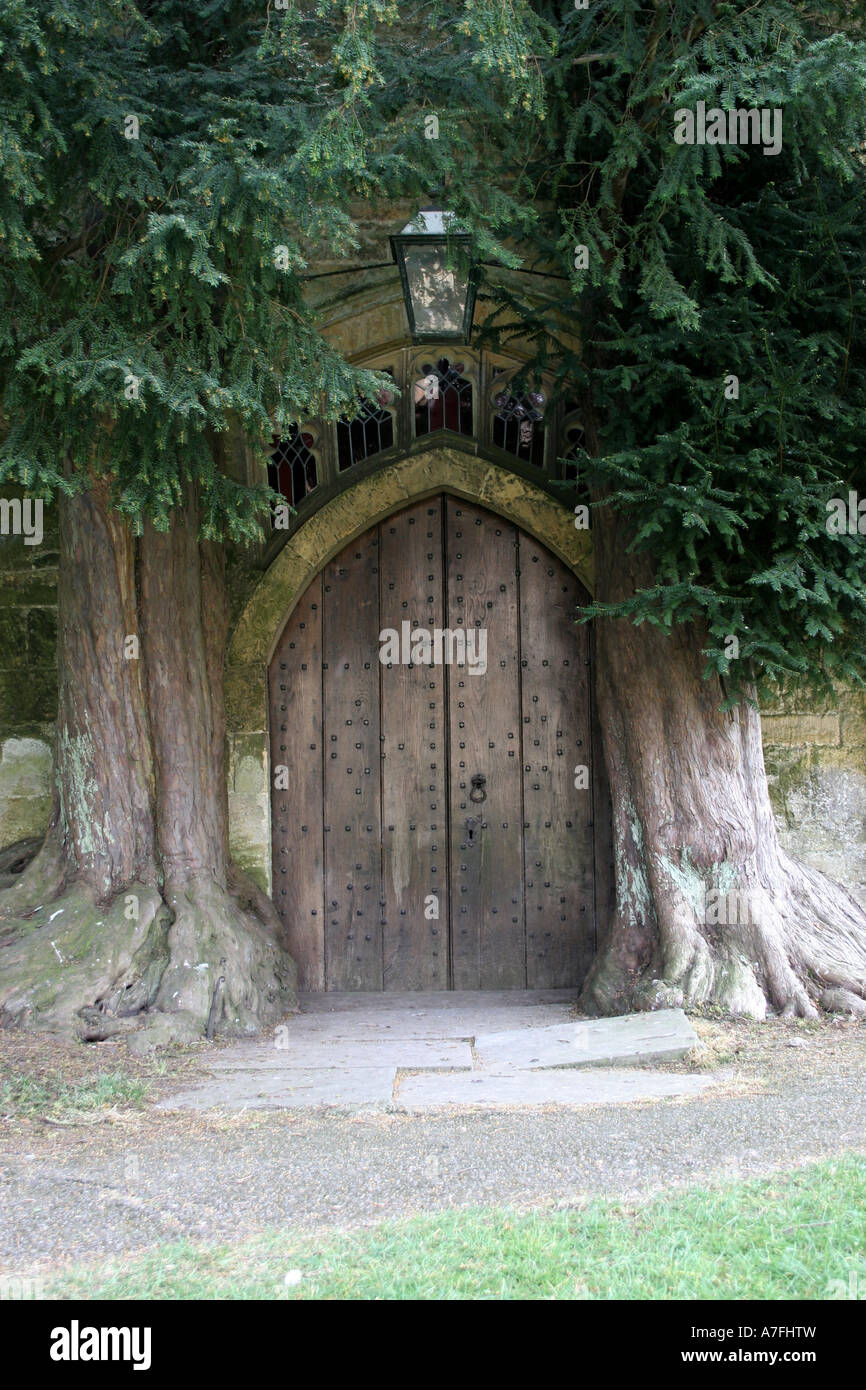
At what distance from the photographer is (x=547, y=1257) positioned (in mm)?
2303

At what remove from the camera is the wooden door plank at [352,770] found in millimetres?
5777

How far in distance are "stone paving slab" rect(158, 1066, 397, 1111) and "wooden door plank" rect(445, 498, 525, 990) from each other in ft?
5.54

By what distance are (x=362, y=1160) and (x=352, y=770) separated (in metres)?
2.95

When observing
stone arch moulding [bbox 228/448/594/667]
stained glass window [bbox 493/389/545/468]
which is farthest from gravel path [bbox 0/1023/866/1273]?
stained glass window [bbox 493/389/545/468]

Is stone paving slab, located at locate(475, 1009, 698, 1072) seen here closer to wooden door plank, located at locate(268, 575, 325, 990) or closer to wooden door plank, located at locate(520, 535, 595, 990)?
wooden door plank, located at locate(520, 535, 595, 990)

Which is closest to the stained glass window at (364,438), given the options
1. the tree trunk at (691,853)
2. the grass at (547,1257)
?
the tree trunk at (691,853)

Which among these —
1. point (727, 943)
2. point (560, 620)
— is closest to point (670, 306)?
point (560, 620)

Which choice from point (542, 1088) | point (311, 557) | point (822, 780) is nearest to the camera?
point (542, 1088)

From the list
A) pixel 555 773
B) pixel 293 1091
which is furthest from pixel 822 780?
pixel 293 1091

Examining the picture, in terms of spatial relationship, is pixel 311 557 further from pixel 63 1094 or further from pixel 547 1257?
pixel 547 1257

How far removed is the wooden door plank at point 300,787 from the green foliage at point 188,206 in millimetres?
1711

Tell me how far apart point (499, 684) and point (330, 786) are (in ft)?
3.40

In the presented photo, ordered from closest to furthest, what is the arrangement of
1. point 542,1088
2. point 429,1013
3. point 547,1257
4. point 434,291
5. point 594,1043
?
point 547,1257 < point 542,1088 < point 594,1043 < point 434,291 < point 429,1013

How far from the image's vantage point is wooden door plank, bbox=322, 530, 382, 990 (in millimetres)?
5777
